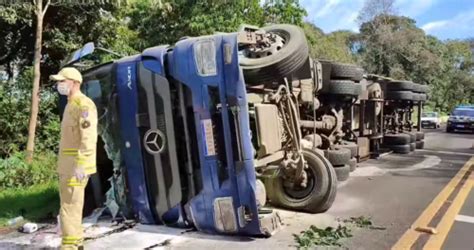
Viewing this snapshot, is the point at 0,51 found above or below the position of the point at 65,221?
above

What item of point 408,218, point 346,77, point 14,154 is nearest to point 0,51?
point 14,154

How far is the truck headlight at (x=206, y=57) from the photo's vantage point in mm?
5223

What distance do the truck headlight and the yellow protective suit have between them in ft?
3.80

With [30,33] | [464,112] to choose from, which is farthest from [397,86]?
[464,112]

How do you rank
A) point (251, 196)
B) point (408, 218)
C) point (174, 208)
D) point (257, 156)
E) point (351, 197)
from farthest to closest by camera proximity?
1. point (351, 197)
2. point (408, 218)
3. point (257, 156)
4. point (174, 208)
5. point (251, 196)

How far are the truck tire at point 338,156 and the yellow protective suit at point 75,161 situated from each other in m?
5.20

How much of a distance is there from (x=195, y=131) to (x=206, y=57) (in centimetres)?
75

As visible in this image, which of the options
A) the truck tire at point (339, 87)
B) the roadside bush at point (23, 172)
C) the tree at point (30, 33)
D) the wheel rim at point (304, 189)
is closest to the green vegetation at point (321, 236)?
the wheel rim at point (304, 189)

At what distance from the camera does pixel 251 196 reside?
16.8 ft

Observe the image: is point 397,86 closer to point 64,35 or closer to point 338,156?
point 338,156

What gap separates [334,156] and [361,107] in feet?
12.7

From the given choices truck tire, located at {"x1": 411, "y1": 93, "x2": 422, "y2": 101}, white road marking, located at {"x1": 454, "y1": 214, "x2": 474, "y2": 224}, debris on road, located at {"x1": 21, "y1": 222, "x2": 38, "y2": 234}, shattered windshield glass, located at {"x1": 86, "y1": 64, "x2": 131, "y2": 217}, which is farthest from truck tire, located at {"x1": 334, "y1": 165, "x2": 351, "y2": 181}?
truck tire, located at {"x1": 411, "y1": 93, "x2": 422, "y2": 101}

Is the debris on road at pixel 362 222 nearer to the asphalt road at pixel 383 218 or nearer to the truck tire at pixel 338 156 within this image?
the asphalt road at pixel 383 218

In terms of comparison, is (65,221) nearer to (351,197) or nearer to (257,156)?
(257,156)
